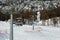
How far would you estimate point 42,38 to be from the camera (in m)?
2.84

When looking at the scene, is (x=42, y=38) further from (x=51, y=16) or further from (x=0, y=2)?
(x=0, y=2)

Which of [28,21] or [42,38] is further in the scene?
[28,21]

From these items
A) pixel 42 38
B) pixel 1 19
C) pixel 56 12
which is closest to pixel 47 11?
pixel 56 12

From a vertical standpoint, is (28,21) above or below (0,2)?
below

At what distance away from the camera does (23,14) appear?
5.33 metres

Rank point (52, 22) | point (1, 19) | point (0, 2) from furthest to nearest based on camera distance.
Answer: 1. point (0, 2)
2. point (1, 19)
3. point (52, 22)

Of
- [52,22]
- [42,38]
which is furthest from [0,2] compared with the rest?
[42,38]

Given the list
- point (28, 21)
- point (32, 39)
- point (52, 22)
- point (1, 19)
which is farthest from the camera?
point (1, 19)

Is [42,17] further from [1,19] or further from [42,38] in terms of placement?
[42,38]

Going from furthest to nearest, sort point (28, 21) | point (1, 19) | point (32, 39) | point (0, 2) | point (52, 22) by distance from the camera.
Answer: point (0, 2), point (1, 19), point (28, 21), point (52, 22), point (32, 39)

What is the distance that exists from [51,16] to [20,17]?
876mm

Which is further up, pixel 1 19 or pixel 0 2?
pixel 0 2

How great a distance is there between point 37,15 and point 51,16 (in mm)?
395

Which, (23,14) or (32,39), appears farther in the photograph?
(23,14)
